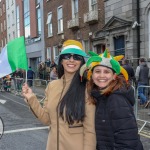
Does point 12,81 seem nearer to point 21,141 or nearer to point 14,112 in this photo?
point 14,112

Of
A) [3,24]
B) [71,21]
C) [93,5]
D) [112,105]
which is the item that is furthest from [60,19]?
[3,24]

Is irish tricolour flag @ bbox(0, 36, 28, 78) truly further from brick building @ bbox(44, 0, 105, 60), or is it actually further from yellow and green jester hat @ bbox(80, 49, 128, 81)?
brick building @ bbox(44, 0, 105, 60)

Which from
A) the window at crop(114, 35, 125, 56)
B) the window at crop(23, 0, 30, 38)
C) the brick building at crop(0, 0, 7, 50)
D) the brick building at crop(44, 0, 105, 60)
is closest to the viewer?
the window at crop(114, 35, 125, 56)

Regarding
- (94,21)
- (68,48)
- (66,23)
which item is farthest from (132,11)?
(68,48)

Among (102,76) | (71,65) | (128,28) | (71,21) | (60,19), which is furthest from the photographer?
(60,19)

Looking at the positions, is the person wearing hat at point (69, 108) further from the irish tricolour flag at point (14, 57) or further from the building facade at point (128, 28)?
the building facade at point (128, 28)

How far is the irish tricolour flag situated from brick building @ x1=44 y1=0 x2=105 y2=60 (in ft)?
47.7

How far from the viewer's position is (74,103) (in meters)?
2.72

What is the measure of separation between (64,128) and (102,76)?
0.59 m

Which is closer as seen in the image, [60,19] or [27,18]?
[60,19]

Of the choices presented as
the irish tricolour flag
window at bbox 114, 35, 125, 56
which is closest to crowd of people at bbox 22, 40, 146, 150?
the irish tricolour flag

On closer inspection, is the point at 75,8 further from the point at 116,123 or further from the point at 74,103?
the point at 116,123

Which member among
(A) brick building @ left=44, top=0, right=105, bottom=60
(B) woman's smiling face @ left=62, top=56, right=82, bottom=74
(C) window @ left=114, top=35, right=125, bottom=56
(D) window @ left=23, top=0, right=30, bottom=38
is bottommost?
(B) woman's smiling face @ left=62, top=56, right=82, bottom=74

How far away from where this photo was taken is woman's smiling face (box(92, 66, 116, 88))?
265 cm
